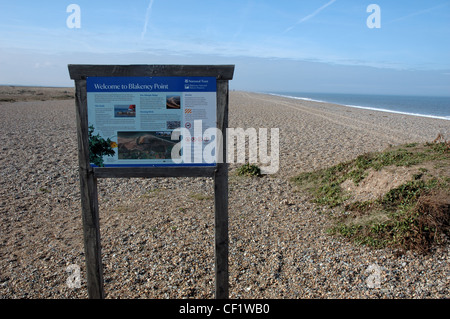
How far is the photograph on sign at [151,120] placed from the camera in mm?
3293

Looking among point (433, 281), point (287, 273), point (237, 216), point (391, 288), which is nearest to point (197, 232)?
point (237, 216)

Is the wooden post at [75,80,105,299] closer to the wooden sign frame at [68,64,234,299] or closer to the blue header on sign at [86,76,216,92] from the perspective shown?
the wooden sign frame at [68,64,234,299]

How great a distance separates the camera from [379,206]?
572cm

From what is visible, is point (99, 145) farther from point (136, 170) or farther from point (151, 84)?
point (151, 84)

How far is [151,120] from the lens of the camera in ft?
10.9

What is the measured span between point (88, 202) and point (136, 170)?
57 cm

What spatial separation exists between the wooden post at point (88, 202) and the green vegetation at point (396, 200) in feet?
11.1

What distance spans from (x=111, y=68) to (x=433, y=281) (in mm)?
4021

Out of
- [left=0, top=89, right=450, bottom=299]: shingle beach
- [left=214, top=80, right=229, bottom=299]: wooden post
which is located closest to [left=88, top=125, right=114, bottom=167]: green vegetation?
[left=214, top=80, right=229, bottom=299]: wooden post

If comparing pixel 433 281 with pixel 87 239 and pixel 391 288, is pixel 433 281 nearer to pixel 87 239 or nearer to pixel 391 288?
pixel 391 288

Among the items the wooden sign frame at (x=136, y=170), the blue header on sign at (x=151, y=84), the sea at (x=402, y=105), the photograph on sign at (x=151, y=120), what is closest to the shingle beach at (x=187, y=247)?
the wooden sign frame at (x=136, y=170)

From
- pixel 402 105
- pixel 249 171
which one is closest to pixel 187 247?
pixel 249 171
